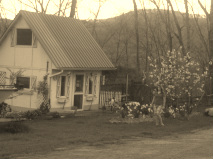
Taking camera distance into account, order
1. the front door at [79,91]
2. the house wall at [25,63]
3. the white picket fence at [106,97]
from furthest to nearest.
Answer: the white picket fence at [106,97] < the front door at [79,91] < the house wall at [25,63]

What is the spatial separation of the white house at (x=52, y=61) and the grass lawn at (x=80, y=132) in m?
2.14

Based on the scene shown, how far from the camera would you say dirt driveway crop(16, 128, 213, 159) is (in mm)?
13203

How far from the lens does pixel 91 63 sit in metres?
27.9

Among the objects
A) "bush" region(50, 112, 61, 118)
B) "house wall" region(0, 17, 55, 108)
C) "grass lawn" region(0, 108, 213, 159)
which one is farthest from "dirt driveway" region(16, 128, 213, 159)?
"house wall" region(0, 17, 55, 108)

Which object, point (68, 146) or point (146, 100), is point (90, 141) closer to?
point (68, 146)

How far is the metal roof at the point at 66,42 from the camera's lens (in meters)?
25.9

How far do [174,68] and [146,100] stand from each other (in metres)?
4.15

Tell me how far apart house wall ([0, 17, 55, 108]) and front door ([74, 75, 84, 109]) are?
7.88 feet

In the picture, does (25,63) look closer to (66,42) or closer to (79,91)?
(66,42)

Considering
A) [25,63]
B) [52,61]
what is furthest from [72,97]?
[25,63]

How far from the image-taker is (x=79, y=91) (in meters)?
28.1

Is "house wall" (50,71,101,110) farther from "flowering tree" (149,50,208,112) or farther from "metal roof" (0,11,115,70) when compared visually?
"flowering tree" (149,50,208,112)

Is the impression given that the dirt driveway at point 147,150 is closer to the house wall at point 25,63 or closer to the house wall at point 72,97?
the house wall at point 72,97


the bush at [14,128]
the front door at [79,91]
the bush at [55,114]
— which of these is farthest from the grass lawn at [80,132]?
the front door at [79,91]
